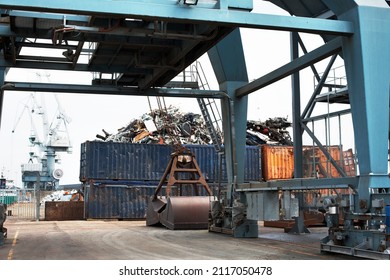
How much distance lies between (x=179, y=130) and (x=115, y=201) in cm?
1026

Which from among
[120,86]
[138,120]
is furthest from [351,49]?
[138,120]

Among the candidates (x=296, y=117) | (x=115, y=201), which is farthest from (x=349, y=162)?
(x=115, y=201)

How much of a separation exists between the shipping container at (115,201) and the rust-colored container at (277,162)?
8.10 metres

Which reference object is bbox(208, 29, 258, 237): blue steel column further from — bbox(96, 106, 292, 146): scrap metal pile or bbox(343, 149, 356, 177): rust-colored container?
bbox(96, 106, 292, 146): scrap metal pile

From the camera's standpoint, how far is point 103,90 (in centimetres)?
1789

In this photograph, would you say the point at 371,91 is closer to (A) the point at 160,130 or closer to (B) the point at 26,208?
(A) the point at 160,130

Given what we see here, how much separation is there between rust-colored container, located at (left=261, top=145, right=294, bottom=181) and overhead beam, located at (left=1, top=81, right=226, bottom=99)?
15.8 meters

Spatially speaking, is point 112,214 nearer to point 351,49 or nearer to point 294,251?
point 294,251

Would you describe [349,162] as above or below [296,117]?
below

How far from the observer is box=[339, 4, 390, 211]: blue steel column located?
1150 cm

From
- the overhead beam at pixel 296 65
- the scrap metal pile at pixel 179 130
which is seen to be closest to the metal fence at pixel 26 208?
the scrap metal pile at pixel 179 130

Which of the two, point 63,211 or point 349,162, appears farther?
point 63,211

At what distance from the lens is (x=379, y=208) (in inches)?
423

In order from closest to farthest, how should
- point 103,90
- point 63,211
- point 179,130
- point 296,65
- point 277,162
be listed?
1. point 296,65
2. point 103,90
3. point 63,211
4. point 277,162
5. point 179,130
